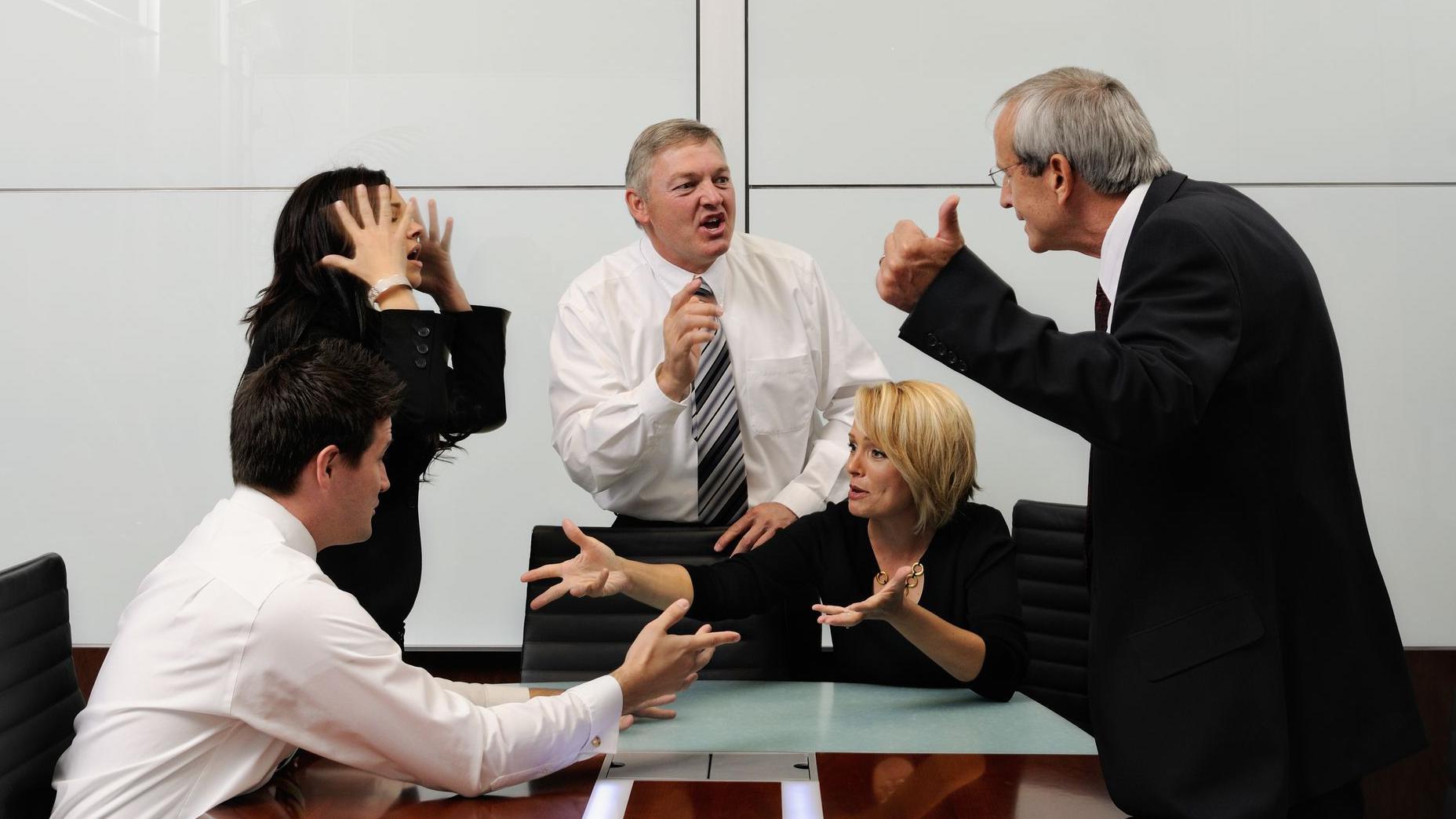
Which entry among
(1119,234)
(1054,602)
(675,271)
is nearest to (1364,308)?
(1054,602)

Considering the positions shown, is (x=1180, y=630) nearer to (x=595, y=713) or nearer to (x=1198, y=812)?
(x=1198, y=812)

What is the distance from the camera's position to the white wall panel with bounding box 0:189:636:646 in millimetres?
3693

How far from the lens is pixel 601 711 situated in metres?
1.70

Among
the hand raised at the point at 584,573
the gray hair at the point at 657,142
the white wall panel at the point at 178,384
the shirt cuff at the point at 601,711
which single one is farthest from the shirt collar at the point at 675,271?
the shirt cuff at the point at 601,711

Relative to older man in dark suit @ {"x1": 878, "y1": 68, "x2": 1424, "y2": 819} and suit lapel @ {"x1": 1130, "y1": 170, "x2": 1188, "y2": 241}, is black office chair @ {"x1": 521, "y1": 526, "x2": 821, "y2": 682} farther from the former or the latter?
suit lapel @ {"x1": 1130, "y1": 170, "x2": 1188, "y2": 241}

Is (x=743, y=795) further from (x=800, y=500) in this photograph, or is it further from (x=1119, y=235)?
(x=800, y=500)

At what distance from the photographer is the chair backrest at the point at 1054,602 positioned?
287 centimetres

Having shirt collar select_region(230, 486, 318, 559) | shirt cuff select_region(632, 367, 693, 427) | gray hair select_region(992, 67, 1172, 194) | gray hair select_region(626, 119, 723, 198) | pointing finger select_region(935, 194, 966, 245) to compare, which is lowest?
shirt collar select_region(230, 486, 318, 559)

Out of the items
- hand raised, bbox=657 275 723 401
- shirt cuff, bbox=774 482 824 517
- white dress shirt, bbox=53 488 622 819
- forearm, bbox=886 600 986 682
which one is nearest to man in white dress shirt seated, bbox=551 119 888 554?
shirt cuff, bbox=774 482 824 517

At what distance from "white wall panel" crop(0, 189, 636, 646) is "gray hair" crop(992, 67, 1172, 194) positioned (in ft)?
7.05

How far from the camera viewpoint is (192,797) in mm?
1507

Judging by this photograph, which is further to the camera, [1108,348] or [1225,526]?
[1225,526]

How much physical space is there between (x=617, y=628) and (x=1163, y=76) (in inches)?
91.5

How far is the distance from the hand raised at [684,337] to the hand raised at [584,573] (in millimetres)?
584
